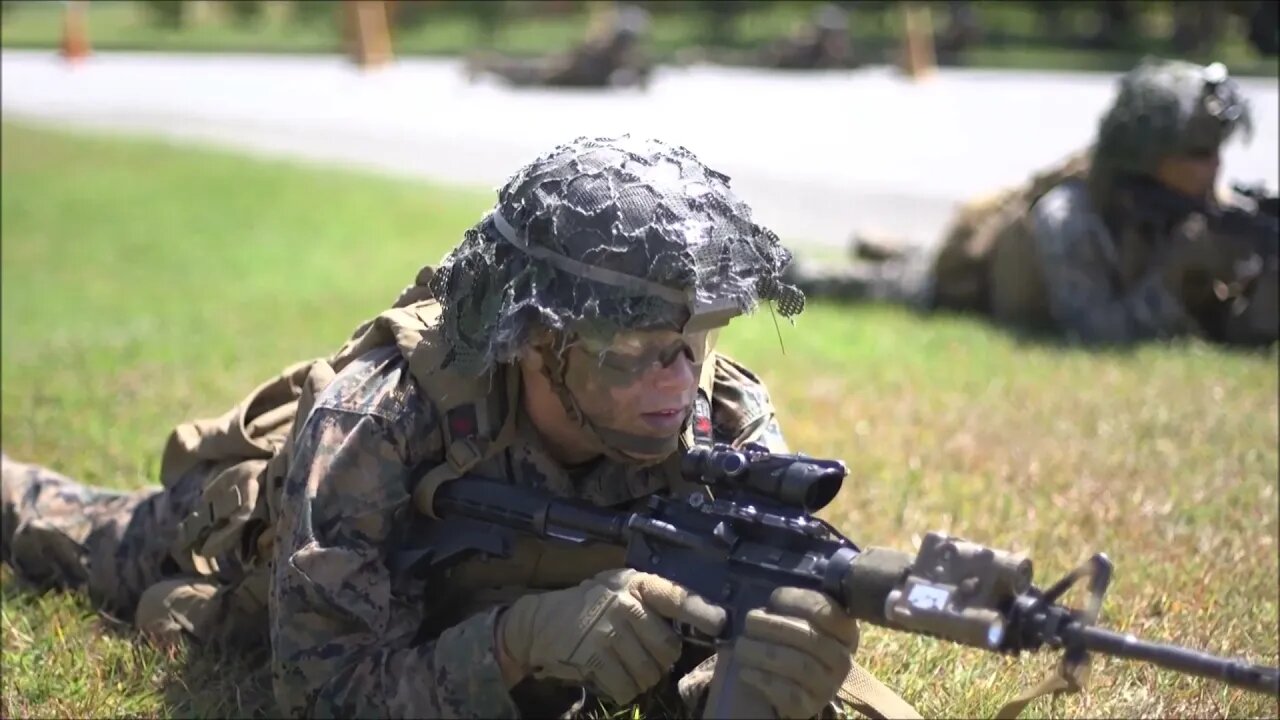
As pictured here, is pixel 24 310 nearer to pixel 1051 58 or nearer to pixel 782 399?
pixel 782 399

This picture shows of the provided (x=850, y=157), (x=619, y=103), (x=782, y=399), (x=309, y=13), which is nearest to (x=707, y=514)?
(x=782, y=399)

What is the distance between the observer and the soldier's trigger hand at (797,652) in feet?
8.64

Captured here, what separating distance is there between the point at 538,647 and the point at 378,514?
495 millimetres

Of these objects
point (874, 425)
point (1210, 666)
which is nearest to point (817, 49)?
point (874, 425)

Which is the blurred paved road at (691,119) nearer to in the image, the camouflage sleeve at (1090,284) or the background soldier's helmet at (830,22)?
the background soldier's helmet at (830,22)

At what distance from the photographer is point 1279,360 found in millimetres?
7914

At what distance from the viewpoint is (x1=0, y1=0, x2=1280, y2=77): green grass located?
21016 mm

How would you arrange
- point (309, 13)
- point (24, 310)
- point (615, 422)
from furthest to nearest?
point (309, 13)
point (24, 310)
point (615, 422)

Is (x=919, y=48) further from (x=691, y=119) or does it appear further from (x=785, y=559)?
(x=785, y=559)

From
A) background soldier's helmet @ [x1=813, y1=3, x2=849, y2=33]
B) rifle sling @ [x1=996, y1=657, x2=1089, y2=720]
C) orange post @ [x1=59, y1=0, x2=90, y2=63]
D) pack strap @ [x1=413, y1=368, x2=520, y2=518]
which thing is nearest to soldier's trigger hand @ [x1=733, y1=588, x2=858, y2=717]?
rifle sling @ [x1=996, y1=657, x2=1089, y2=720]

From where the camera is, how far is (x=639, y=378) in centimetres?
303

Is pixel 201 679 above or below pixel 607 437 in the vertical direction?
below

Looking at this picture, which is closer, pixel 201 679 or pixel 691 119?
pixel 201 679

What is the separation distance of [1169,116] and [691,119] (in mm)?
11675
